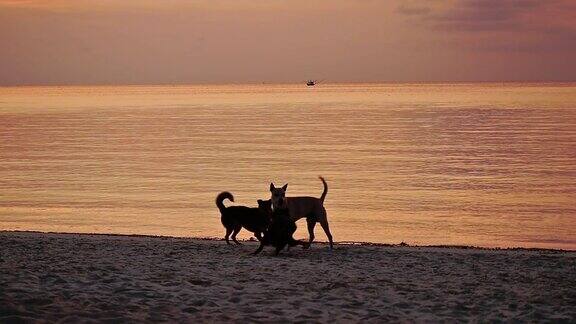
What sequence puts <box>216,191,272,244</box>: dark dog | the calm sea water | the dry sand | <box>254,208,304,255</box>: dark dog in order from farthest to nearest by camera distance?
1. the calm sea water
2. <box>216,191,272,244</box>: dark dog
3. <box>254,208,304,255</box>: dark dog
4. the dry sand

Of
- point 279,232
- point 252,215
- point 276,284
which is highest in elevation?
point 252,215

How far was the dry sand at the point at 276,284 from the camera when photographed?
26.8ft

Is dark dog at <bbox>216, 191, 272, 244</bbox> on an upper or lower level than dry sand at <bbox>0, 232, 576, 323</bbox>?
upper

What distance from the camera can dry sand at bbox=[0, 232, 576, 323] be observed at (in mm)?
8156

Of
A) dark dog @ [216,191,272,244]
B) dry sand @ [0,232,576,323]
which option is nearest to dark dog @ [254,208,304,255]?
dry sand @ [0,232,576,323]

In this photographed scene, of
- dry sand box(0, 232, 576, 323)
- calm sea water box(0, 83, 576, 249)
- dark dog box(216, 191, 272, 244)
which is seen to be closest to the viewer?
dry sand box(0, 232, 576, 323)

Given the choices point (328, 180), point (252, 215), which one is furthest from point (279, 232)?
point (328, 180)

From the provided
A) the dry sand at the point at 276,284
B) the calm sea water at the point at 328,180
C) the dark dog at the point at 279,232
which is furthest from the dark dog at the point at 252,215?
the calm sea water at the point at 328,180

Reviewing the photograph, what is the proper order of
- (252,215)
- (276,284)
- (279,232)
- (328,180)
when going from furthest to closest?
(328,180)
(252,215)
(279,232)
(276,284)

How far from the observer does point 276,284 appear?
9711 millimetres

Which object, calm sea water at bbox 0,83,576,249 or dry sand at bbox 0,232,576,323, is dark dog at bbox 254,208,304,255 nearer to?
dry sand at bbox 0,232,576,323

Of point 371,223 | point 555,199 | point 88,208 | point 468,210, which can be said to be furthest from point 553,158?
point 88,208

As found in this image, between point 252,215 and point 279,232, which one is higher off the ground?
point 252,215

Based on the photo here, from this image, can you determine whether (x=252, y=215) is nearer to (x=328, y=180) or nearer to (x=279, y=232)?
(x=279, y=232)
